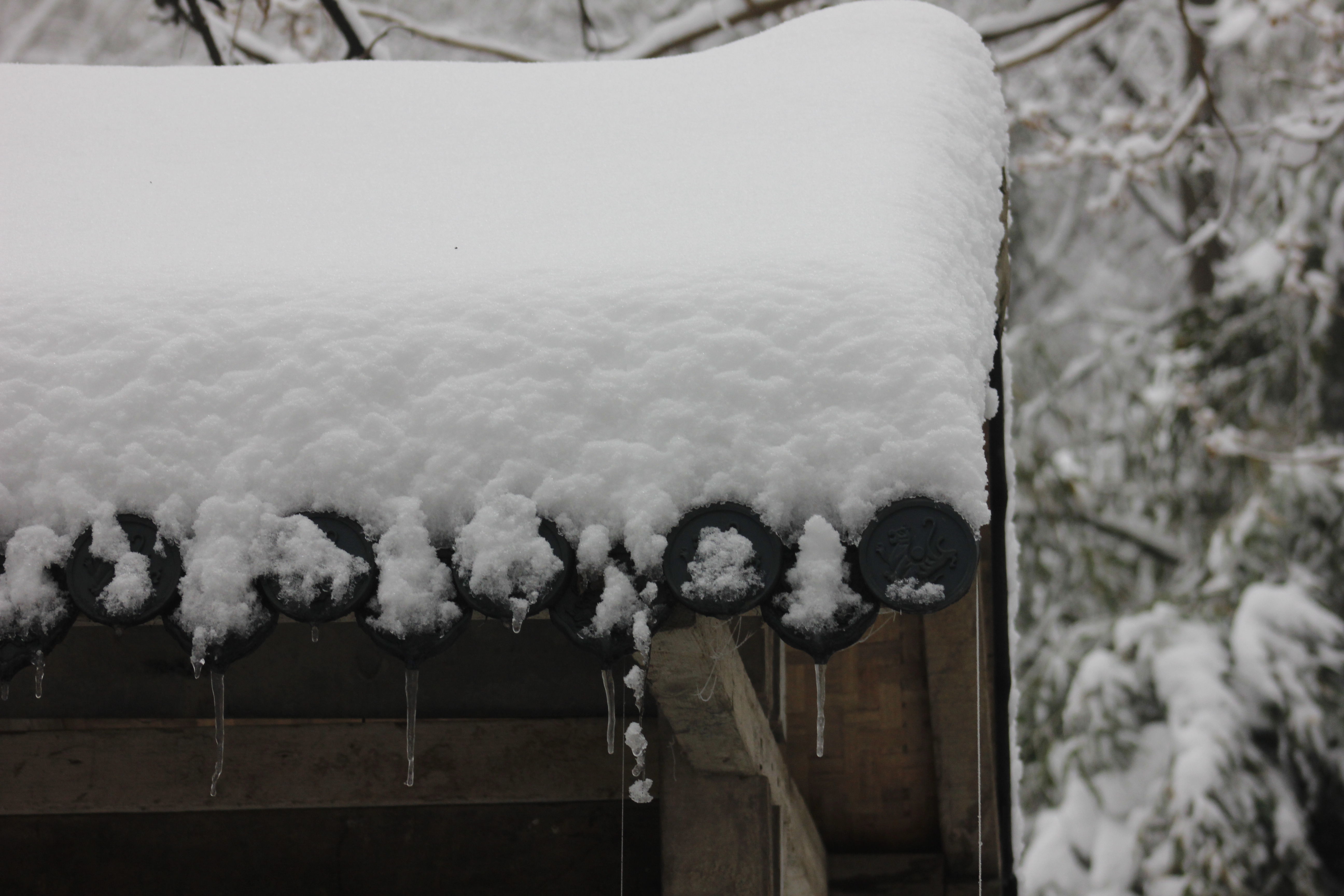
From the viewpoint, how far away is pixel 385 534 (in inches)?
37.8

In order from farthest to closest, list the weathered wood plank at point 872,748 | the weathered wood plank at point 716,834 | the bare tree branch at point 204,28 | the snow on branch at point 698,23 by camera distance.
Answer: the snow on branch at point 698,23, the bare tree branch at point 204,28, the weathered wood plank at point 872,748, the weathered wood plank at point 716,834

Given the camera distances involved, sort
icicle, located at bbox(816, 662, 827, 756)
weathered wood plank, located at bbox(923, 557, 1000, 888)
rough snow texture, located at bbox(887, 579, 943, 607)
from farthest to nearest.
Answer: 1. weathered wood plank, located at bbox(923, 557, 1000, 888)
2. icicle, located at bbox(816, 662, 827, 756)
3. rough snow texture, located at bbox(887, 579, 943, 607)

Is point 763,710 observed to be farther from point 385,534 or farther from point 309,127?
point 309,127

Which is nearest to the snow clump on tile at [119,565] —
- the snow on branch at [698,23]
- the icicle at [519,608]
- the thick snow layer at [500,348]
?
the thick snow layer at [500,348]

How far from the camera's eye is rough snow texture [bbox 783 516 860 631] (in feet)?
2.99

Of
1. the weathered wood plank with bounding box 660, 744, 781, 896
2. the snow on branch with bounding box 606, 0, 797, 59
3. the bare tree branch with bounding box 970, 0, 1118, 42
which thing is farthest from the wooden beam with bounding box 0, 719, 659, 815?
the bare tree branch with bounding box 970, 0, 1118, 42

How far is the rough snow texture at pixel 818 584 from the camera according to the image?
0.91 m

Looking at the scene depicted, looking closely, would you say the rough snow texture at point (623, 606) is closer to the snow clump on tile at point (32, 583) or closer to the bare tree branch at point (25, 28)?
the snow clump on tile at point (32, 583)

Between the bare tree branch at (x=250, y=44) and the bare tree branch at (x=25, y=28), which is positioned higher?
the bare tree branch at (x=25, y=28)

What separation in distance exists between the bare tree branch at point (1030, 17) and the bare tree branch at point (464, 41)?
2624 mm

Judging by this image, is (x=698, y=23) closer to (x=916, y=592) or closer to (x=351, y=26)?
(x=351, y=26)

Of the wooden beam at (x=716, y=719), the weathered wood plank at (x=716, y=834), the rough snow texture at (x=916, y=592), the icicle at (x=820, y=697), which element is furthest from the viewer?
the weathered wood plank at (x=716, y=834)

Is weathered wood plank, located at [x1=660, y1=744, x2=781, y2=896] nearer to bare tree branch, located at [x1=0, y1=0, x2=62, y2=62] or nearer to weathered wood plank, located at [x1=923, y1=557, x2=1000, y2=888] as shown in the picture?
weathered wood plank, located at [x1=923, y1=557, x2=1000, y2=888]

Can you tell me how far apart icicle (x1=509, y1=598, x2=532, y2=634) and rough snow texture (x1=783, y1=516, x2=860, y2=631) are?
0.24m
